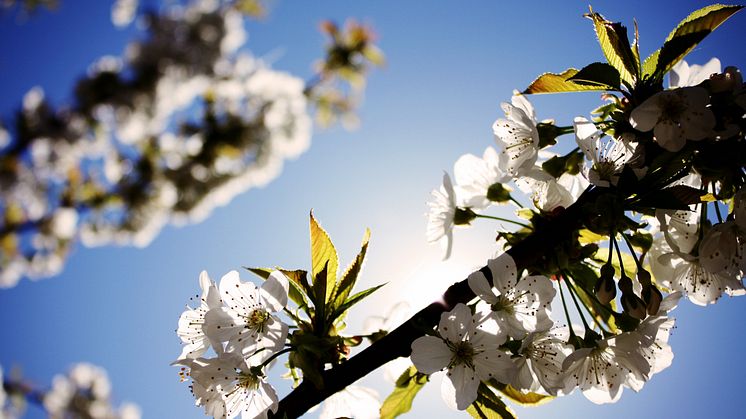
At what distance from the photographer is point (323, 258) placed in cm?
100

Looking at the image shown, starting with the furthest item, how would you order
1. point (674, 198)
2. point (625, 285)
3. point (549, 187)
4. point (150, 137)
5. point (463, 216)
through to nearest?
point (150, 137) < point (463, 216) < point (549, 187) < point (625, 285) < point (674, 198)

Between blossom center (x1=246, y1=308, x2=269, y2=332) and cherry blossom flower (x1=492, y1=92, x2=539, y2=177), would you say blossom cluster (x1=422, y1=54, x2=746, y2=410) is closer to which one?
cherry blossom flower (x1=492, y1=92, x2=539, y2=177)

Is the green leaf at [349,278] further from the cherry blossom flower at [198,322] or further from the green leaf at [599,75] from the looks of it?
the green leaf at [599,75]

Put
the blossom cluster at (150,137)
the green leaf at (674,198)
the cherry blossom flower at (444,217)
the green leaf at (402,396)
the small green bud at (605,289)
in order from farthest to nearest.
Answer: the blossom cluster at (150,137), the cherry blossom flower at (444,217), the green leaf at (402,396), the small green bud at (605,289), the green leaf at (674,198)

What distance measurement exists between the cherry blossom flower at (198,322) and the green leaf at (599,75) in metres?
0.90

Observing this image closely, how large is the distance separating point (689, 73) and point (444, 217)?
2.36 ft

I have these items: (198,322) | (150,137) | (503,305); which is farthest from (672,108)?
(150,137)

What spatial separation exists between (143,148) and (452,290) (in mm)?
8445

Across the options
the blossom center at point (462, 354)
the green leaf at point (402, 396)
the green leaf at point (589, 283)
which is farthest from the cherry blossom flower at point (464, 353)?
the green leaf at point (589, 283)

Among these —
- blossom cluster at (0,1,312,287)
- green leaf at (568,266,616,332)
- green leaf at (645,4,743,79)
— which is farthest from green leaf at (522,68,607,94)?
blossom cluster at (0,1,312,287)

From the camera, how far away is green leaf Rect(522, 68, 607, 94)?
106 centimetres

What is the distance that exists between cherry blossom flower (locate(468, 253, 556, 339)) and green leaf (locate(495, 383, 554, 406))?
0.17 m

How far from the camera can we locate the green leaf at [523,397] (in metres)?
0.99

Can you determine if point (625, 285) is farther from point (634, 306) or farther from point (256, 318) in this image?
point (256, 318)
